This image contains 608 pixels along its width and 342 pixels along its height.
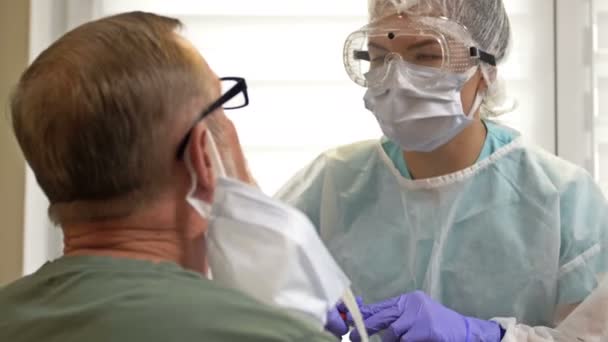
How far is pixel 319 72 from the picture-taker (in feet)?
8.36

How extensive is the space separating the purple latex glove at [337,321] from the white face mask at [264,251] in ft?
1.70

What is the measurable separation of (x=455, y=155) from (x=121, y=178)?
96 cm

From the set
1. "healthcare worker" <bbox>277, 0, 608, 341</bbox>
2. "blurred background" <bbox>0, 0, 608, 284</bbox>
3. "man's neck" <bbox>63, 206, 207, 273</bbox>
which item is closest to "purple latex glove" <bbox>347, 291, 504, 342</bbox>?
"healthcare worker" <bbox>277, 0, 608, 341</bbox>

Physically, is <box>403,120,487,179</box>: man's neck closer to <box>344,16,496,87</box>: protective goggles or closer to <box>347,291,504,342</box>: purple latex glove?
<box>344,16,496,87</box>: protective goggles

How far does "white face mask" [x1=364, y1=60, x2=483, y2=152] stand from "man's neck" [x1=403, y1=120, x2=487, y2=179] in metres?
0.06

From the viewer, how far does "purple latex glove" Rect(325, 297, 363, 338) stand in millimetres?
1682

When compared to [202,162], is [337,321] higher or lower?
lower

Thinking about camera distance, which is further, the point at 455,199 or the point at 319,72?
the point at 319,72

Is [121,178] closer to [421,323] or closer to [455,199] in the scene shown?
[421,323]

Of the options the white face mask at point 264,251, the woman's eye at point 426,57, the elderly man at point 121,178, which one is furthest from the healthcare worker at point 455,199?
the elderly man at point 121,178

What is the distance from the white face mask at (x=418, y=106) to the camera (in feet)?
5.86

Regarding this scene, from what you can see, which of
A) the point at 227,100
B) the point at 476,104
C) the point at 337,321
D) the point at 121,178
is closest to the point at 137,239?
the point at 121,178

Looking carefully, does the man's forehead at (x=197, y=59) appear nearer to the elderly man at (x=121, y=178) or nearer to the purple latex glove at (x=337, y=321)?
the elderly man at (x=121, y=178)

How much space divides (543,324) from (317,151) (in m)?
0.93
